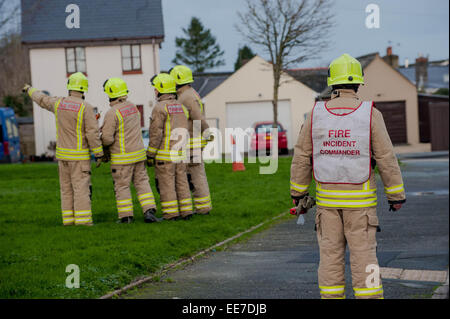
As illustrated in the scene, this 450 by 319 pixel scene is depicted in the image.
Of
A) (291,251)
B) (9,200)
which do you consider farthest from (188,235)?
(9,200)

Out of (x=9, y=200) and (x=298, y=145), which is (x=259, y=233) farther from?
(x=9, y=200)

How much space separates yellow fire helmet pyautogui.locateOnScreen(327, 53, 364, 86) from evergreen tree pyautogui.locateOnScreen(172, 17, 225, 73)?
2.83 meters

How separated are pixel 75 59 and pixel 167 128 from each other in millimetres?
24807

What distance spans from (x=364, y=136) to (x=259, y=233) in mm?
4452

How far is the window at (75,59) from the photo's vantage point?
33812 mm

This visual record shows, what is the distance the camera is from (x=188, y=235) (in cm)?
895

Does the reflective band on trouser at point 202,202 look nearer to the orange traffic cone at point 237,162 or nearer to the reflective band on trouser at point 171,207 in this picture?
the reflective band on trouser at point 171,207

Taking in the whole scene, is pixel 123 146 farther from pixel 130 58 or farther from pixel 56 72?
pixel 56 72

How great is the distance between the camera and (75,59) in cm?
3388

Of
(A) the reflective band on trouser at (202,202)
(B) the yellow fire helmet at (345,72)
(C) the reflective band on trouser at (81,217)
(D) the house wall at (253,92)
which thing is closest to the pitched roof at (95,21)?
(C) the reflective band on trouser at (81,217)

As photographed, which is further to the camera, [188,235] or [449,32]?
[188,235]

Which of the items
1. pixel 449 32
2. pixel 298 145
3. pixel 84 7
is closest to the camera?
pixel 449 32

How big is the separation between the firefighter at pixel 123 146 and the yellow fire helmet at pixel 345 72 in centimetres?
512

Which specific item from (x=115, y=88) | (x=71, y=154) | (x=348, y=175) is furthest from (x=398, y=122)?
(x=348, y=175)
